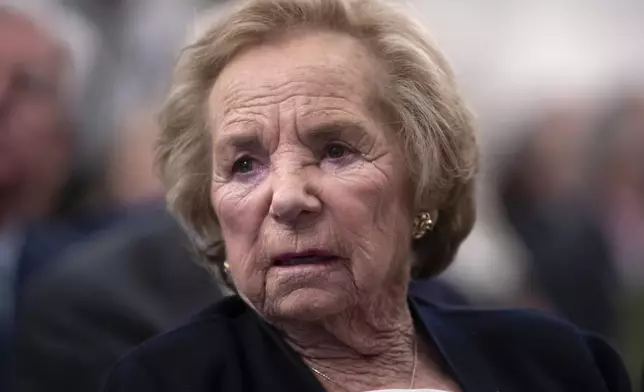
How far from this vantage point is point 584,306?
347 centimetres

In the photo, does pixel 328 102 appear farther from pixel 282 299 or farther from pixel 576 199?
pixel 576 199

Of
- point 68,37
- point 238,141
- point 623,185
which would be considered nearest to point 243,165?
point 238,141

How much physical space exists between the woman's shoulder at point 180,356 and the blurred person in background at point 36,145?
77 centimetres

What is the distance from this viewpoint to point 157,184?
2.93 meters

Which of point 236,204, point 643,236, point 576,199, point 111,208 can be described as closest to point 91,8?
point 111,208

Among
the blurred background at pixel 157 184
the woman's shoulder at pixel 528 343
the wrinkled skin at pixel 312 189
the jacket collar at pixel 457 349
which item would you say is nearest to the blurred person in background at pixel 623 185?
the blurred background at pixel 157 184

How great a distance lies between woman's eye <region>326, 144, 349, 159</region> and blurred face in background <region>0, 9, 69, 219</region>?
116 centimetres

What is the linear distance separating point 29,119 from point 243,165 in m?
1.08

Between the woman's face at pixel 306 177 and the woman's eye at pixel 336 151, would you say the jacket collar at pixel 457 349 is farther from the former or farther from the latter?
the woman's eye at pixel 336 151

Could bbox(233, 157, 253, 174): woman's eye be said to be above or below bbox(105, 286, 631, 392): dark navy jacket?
above

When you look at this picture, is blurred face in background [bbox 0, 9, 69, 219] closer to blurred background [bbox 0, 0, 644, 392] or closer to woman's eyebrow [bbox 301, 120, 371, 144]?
blurred background [bbox 0, 0, 644, 392]

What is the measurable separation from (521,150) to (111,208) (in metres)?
1.99

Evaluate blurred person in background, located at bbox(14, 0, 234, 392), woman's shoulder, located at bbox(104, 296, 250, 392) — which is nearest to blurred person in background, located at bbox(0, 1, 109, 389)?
blurred person in background, located at bbox(14, 0, 234, 392)

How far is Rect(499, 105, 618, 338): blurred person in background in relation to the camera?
137 inches
